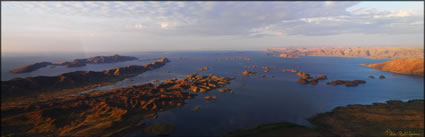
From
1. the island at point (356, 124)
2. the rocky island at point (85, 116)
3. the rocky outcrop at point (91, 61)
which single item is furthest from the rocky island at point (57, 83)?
the island at point (356, 124)

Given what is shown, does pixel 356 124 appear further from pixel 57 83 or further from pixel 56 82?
pixel 56 82

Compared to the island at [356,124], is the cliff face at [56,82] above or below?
above

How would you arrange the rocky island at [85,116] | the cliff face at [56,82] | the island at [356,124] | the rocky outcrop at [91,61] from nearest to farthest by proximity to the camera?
1. the island at [356,124]
2. the rocky island at [85,116]
3. the cliff face at [56,82]
4. the rocky outcrop at [91,61]

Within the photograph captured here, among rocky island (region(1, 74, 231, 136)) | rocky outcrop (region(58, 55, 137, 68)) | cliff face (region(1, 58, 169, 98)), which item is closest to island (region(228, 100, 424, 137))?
rocky island (region(1, 74, 231, 136))

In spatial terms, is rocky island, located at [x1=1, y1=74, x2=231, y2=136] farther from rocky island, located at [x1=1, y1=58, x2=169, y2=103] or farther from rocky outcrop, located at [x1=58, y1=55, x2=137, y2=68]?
rocky outcrop, located at [x1=58, y1=55, x2=137, y2=68]

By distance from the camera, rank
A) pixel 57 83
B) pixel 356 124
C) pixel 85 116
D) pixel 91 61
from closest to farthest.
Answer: pixel 356 124
pixel 85 116
pixel 57 83
pixel 91 61

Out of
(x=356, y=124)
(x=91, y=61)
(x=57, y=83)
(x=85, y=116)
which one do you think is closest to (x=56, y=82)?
(x=57, y=83)

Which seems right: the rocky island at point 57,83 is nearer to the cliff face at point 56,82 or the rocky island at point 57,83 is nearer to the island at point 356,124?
the cliff face at point 56,82

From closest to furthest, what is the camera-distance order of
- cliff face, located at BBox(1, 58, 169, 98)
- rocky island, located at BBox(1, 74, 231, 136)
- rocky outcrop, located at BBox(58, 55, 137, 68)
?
rocky island, located at BBox(1, 74, 231, 136) < cliff face, located at BBox(1, 58, 169, 98) < rocky outcrop, located at BBox(58, 55, 137, 68)
